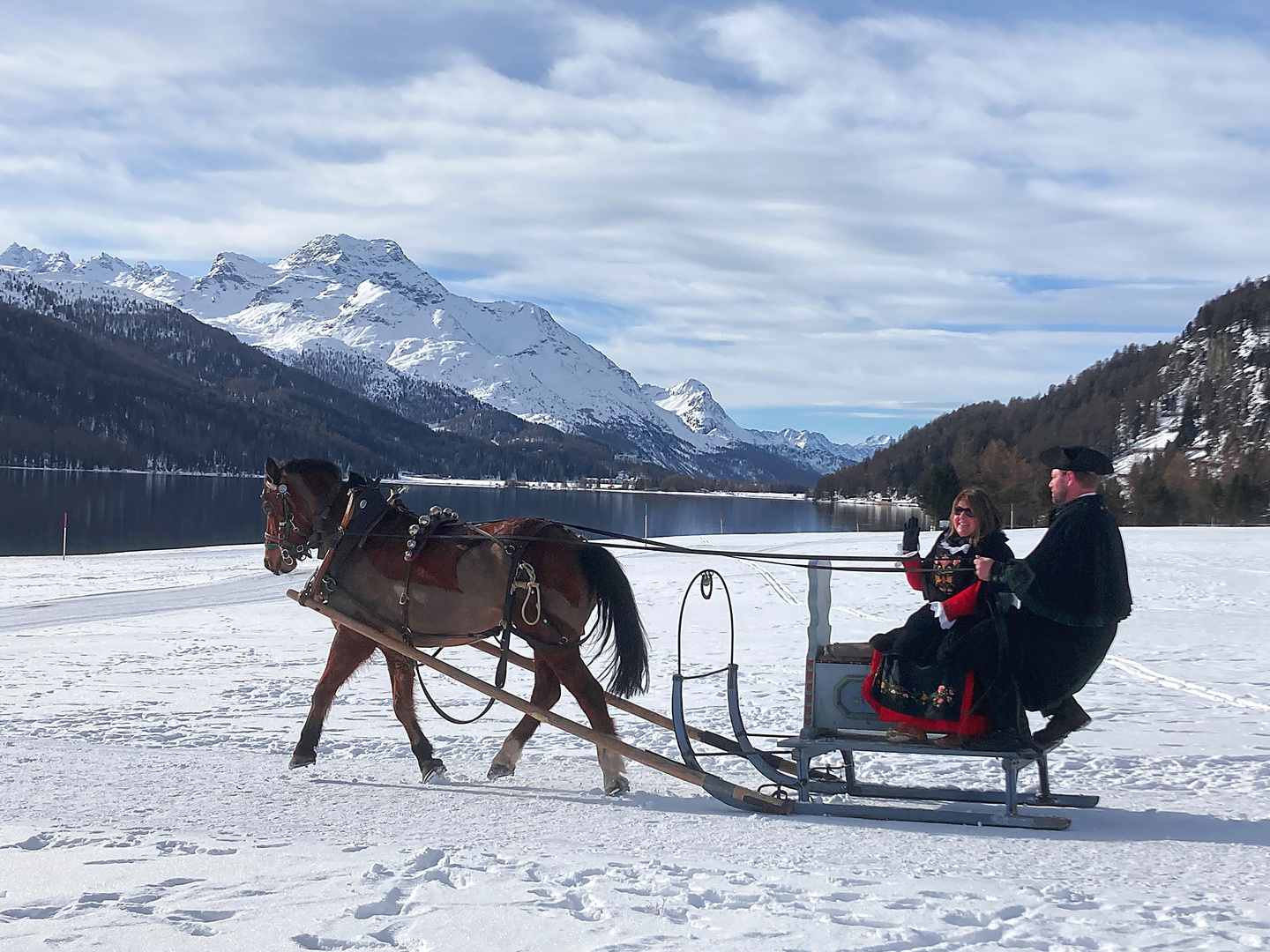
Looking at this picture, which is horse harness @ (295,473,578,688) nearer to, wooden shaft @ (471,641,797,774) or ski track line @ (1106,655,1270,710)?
wooden shaft @ (471,641,797,774)

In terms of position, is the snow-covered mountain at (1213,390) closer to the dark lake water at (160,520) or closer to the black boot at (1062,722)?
the dark lake water at (160,520)

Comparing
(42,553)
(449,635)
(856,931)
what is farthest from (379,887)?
(42,553)

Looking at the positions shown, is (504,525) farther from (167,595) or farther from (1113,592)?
(167,595)

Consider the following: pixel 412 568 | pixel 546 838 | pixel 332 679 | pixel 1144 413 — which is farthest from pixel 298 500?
pixel 1144 413

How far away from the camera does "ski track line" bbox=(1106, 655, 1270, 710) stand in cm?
801

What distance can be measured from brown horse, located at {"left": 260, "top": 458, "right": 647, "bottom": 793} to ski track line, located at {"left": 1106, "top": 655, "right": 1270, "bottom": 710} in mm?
5248

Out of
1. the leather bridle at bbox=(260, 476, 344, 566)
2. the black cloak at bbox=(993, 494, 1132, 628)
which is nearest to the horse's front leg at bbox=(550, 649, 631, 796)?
the leather bridle at bbox=(260, 476, 344, 566)

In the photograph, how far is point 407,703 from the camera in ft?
20.4

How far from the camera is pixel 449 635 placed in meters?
6.16

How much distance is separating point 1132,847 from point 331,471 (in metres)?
5.20

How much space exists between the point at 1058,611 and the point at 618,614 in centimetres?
263

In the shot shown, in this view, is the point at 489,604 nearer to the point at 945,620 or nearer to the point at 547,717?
the point at 547,717

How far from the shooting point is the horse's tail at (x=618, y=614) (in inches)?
243

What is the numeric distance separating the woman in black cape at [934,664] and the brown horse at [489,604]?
170 cm
